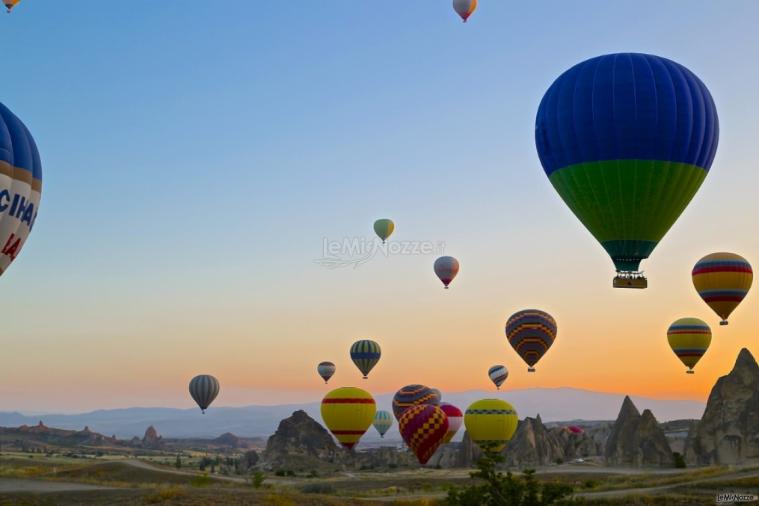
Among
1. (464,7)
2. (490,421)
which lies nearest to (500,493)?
(464,7)

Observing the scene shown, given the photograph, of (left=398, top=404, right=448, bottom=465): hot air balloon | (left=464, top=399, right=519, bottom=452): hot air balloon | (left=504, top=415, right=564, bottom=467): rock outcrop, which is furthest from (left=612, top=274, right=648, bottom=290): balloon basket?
(left=504, top=415, right=564, bottom=467): rock outcrop

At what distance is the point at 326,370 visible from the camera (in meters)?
110

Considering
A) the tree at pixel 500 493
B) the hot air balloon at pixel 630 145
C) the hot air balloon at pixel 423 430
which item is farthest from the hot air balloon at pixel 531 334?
the tree at pixel 500 493

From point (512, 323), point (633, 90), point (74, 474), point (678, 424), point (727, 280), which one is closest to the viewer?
point (633, 90)

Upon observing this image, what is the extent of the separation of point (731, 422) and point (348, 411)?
3164cm

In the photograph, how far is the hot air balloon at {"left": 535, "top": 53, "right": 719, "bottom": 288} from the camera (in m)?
38.5

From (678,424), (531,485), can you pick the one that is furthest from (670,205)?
(678,424)

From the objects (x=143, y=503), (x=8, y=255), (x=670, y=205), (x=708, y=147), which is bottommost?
(x=143, y=503)

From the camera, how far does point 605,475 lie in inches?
2240

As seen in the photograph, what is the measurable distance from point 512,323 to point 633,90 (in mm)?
37719

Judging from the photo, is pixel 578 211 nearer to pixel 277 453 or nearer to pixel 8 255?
pixel 8 255
